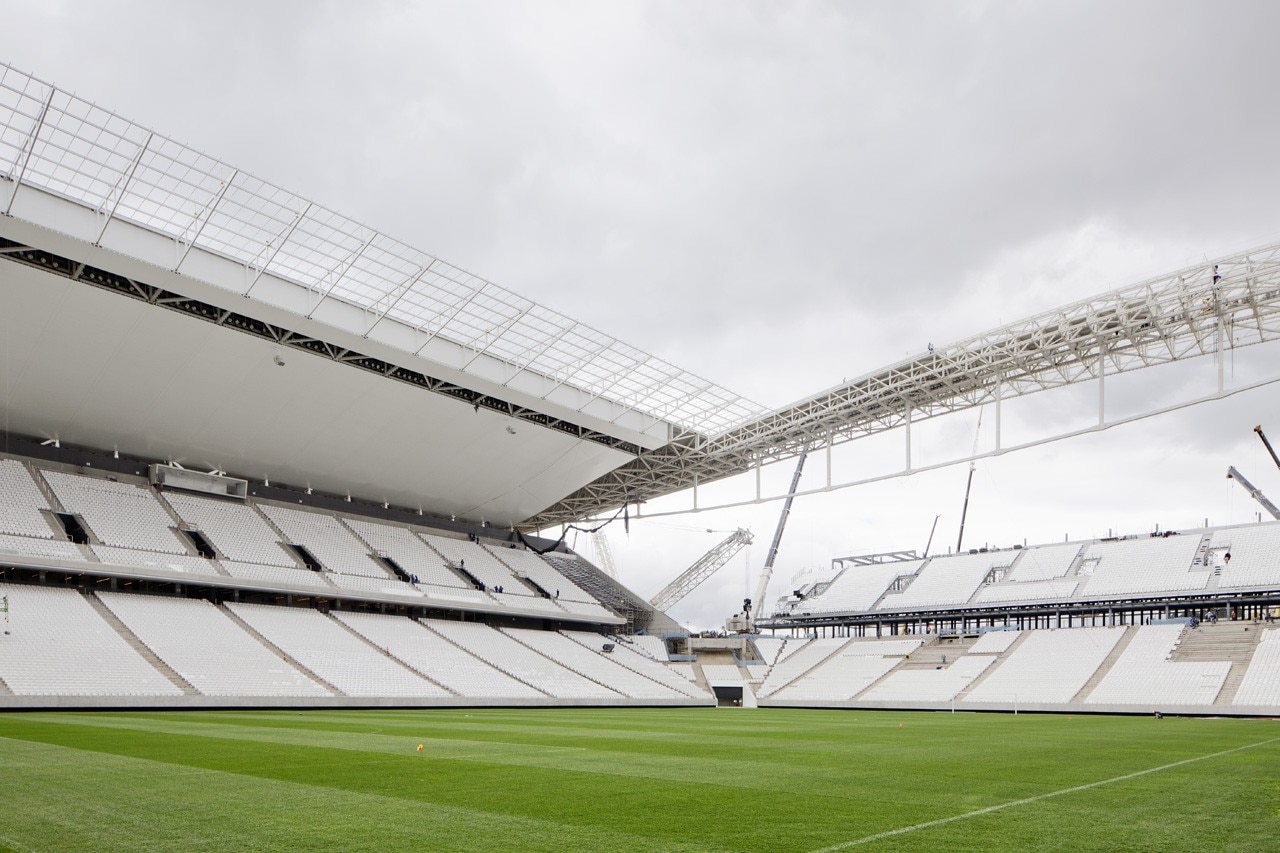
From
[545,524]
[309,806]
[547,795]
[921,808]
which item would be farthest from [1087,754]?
[545,524]

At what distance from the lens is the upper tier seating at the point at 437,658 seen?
3853cm

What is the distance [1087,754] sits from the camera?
1566 centimetres

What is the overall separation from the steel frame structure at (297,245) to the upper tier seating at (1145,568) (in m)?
25.3

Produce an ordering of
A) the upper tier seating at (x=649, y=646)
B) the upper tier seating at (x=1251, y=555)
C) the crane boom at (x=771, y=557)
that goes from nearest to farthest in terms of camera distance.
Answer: the upper tier seating at (x=1251, y=555) < the upper tier seating at (x=649, y=646) < the crane boom at (x=771, y=557)

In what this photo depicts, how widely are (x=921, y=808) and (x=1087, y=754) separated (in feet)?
28.3

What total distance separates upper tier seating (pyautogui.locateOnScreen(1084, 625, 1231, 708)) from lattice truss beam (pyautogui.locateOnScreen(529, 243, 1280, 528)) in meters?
16.2

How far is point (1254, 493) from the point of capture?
263 feet

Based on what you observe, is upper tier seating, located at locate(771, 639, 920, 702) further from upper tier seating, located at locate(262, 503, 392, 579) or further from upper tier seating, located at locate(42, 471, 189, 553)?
upper tier seating, located at locate(42, 471, 189, 553)

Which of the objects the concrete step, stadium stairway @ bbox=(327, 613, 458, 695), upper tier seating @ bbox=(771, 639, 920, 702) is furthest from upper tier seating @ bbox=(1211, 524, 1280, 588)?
stadium stairway @ bbox=(327, 613, 458, 695)

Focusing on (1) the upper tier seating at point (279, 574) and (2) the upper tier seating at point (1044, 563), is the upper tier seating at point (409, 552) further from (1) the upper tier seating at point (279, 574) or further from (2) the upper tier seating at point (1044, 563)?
(2) the upper tier seating at point (1044, 563)

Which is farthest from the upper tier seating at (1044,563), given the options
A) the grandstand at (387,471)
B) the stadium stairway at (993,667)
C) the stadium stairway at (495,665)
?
the stadium stairway at (495,665)

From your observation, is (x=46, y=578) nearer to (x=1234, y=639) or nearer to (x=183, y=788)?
(x=183, y=788)

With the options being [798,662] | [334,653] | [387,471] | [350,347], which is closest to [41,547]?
[334,653]

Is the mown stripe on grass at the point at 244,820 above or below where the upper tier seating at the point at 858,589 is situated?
below
